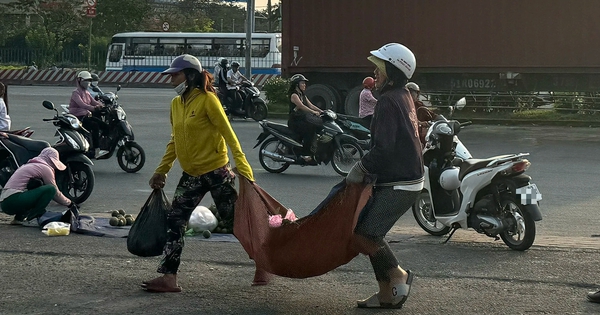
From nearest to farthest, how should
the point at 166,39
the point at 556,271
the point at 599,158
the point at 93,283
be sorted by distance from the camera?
the point at 93,283 → the point at 556,271 → the point at 599,158 → the point at 166,39

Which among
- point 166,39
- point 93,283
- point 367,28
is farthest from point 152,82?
point 93,283

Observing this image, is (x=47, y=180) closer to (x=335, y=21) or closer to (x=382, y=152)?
(x=382, y=152)

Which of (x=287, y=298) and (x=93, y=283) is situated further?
(x=93, y=283)

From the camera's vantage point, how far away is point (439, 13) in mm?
23984

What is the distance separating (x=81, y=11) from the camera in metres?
56.9

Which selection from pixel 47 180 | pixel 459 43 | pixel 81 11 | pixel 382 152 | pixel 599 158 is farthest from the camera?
pixel 81 11

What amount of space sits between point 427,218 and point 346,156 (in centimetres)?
495

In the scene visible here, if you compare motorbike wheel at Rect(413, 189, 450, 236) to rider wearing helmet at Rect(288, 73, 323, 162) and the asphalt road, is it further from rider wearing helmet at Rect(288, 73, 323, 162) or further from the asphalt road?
rider wearing helmet at Rect(288, 73, 323, 162)

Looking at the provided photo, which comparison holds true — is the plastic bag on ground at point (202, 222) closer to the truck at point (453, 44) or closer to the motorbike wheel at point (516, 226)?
the motorbike wheel at point (516, 226)

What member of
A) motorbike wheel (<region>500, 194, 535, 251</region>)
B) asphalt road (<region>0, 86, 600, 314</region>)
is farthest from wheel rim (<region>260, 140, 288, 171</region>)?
motorbike wheel (<region>500, 194, 535, 251</region>)

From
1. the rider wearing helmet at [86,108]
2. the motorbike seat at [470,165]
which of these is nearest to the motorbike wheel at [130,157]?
the rider wearing helmet at [86,108]

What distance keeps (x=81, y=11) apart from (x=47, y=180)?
163 ft

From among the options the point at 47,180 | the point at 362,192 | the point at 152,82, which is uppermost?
the point at 362,192

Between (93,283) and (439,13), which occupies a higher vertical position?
(439,13)
